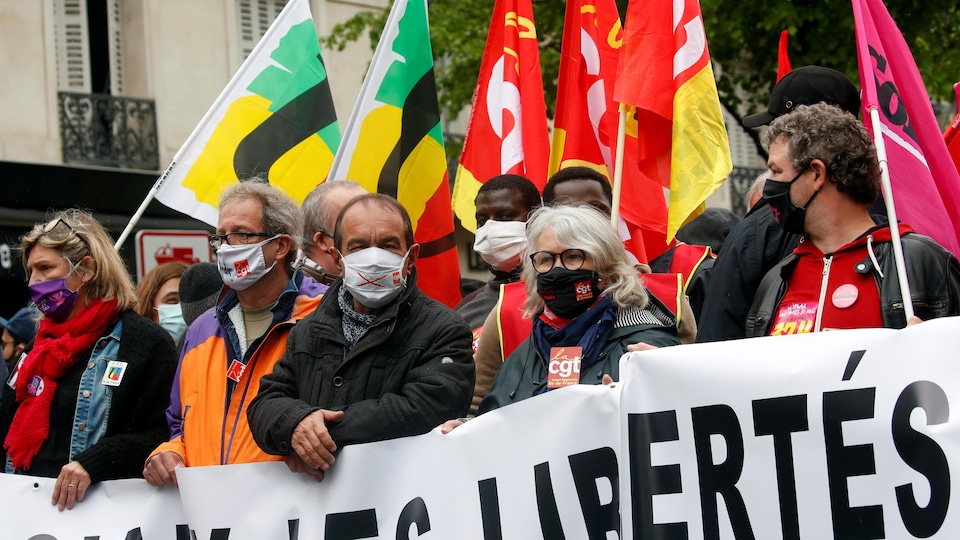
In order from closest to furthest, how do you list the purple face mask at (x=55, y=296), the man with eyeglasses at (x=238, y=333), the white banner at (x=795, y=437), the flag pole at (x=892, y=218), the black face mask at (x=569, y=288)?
the white banner at (x=795, y=437) → the flag pole at (x=892, y=218) → the black face mask at (x=569, y=288) → the man with eyeglasses at (x=238, y=333) → the purple face mask at (x=55, y=296)

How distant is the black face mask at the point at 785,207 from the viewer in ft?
13.5

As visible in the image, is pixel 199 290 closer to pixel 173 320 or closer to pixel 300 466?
pixel 173 320

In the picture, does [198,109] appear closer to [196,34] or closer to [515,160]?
[196,34]

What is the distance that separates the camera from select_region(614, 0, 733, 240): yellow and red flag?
5871 millimetres

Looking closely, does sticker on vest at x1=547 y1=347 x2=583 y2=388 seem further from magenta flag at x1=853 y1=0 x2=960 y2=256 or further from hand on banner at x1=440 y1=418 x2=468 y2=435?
magenta flag at x1=853 y1=0 x2=960 y2=256

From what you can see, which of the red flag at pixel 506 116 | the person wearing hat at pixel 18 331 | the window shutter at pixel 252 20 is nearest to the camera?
the red flag at pixel 506 116

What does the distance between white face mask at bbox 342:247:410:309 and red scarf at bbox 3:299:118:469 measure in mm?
1262

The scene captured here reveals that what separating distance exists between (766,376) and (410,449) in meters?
1.15

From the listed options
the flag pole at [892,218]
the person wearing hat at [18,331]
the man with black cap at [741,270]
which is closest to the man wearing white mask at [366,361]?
the man with black cap at [741,270]

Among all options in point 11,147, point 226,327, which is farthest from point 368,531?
point 11,147

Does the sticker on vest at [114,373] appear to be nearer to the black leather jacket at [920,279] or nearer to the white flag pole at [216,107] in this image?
the white flag pole at [216,107]

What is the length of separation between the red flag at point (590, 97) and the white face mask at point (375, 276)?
7.40 ft

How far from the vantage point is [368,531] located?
167 inches

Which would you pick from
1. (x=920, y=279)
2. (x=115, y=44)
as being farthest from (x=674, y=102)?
(x=115, y=44)
